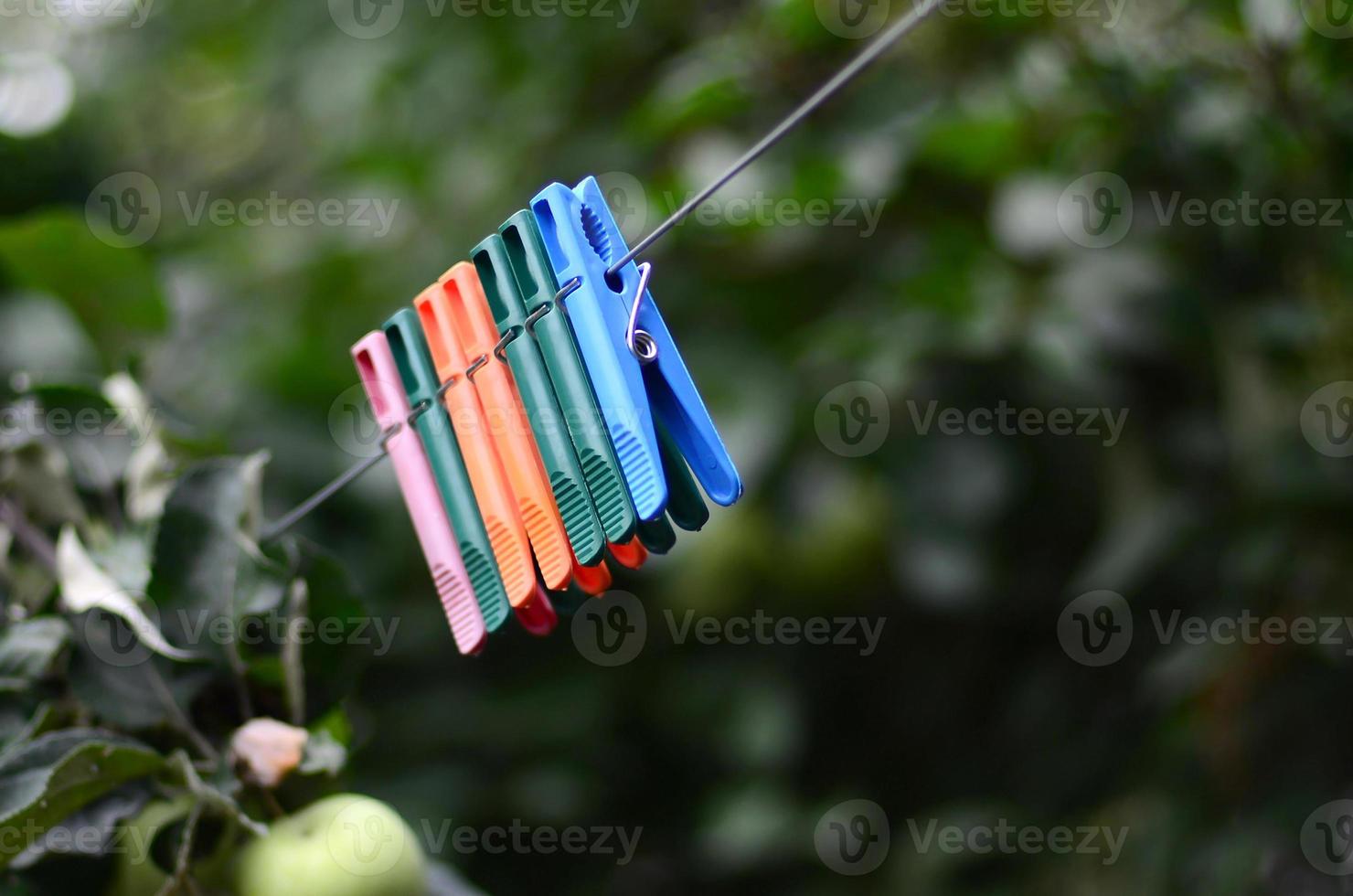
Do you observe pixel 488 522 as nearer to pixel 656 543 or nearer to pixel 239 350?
pixel 656 543

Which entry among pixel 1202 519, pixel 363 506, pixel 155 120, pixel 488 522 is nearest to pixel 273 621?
pixel 488 522

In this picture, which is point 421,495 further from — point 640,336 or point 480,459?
point 640,336

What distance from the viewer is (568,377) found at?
61 cm

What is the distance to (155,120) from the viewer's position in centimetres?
245
